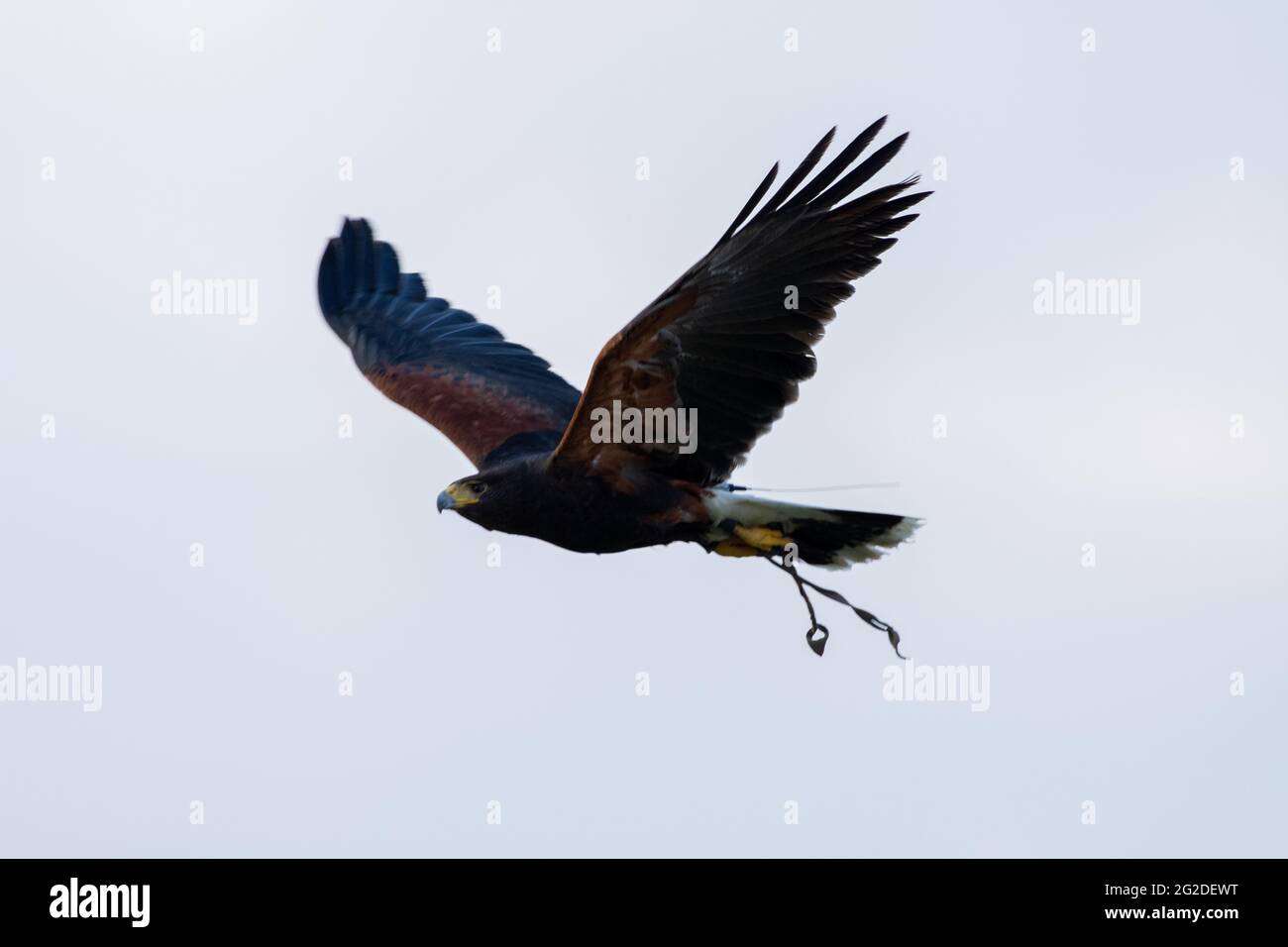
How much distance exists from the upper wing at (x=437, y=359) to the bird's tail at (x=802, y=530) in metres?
1.31

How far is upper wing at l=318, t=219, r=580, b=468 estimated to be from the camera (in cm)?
1251

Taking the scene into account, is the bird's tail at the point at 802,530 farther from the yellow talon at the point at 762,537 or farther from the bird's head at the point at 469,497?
the bird's head at the point at 469,497

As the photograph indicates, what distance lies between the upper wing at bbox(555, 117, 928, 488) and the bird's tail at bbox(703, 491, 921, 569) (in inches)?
25.1

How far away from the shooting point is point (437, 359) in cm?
1345

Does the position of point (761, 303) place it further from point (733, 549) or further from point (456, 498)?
point (456, 498)

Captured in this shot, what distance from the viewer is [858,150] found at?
10.2m

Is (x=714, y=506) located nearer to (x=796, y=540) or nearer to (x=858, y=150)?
(x=796, y=540)

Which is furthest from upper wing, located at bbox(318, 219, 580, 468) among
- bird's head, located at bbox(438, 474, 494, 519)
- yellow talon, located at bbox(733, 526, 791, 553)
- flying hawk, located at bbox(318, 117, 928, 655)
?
yellow talon, located at bbox(733, 526, 791, 553)

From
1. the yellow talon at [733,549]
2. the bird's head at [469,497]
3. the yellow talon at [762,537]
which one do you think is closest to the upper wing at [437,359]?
the bird's head at [469,497]

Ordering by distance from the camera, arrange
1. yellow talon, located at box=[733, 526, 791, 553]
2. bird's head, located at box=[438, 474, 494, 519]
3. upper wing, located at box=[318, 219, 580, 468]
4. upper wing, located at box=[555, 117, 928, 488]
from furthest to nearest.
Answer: upper wing, located at box=[318, 219, 580, 468] < yellow talon, located at box=[733, 526, 791, 553] < bird's head, located at box=[438, 474, 494, 519] < upper wing, located at box=[555, 117, 928, 488]

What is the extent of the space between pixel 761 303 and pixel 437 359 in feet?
Answer: 11.6

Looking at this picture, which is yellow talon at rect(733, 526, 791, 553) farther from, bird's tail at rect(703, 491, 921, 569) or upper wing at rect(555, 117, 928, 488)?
upper wing at rect(555, 117, 928, 488)

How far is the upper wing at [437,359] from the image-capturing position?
41.0ft

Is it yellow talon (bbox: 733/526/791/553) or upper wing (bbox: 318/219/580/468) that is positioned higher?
upper wing (bbox: 318/219/580/468)
